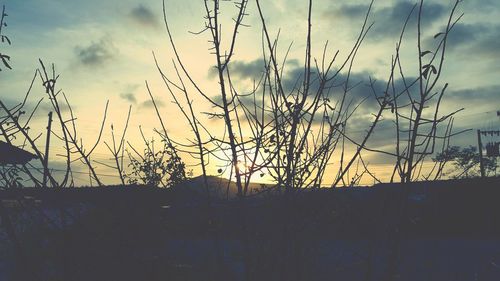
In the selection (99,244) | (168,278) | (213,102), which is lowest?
(168,278)

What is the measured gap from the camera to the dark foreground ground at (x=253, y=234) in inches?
72.3

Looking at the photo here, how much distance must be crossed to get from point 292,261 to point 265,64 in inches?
43.0

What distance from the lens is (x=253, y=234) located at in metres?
2.33

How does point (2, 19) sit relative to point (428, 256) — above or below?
above

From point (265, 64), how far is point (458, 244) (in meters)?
13.7

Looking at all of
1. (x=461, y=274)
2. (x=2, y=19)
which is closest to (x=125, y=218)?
(x=2, y=19)

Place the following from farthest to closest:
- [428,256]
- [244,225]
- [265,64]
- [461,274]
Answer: [428,256] < [461,274] < [265,64] < [244,225]

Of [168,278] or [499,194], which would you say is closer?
[168,278]

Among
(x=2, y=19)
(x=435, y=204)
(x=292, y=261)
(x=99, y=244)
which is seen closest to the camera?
(x=292, y=261)

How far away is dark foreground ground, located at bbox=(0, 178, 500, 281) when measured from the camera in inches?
72.3

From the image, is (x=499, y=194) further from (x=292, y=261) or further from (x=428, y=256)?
(x=292, y=261)

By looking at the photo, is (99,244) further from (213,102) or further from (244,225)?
(244,225)

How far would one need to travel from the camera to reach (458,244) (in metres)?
14.2

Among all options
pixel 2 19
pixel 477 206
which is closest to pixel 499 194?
pixel 477 206
